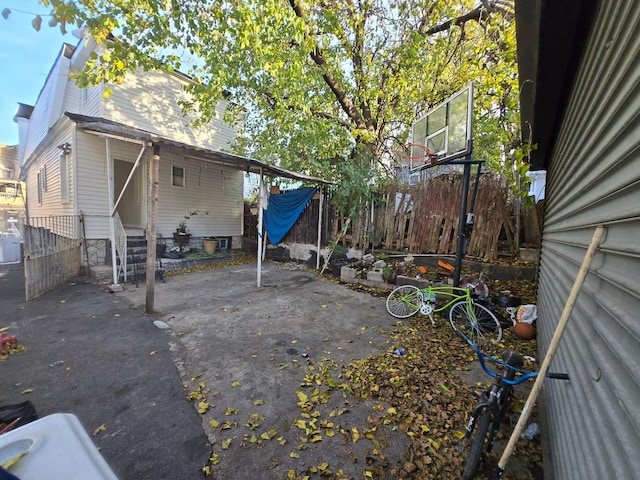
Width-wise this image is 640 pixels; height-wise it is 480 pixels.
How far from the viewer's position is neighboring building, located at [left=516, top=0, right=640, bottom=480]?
0.89 metres

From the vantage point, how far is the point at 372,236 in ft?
25.1

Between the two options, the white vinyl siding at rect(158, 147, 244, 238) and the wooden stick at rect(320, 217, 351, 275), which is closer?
the wooden stick at rect(320, 217, 351, 275)

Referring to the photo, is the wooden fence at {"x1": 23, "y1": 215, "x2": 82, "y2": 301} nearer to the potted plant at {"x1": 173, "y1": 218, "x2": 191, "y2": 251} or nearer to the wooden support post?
the wooden support post

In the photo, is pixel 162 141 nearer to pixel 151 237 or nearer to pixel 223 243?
pixel 151 237

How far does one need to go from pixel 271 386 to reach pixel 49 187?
11.4 metres

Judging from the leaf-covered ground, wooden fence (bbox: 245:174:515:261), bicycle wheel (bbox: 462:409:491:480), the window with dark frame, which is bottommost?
the leaf-covered ground

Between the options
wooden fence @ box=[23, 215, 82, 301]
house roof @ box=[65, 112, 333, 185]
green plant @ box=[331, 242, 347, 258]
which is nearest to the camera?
house roof @ box=[65, 112, 333, 185]

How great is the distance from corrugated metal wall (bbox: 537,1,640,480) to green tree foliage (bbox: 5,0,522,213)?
489 centimetres

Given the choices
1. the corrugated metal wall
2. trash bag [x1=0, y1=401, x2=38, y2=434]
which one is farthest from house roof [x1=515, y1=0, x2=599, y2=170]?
trash bag [x1=0, y1=401, x2=38, y2=434]

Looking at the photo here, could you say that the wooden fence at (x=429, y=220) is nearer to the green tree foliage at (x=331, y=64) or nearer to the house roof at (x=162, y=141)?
the green tree foliage at (x=331, y=64)

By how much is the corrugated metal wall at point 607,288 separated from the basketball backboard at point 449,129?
2213 mm

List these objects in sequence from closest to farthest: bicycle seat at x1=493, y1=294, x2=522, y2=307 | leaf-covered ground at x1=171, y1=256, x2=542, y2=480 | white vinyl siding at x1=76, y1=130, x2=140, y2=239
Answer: leaf-covered ground at x1=171, y1=256, x2=542, y2=480, bicycle seat at x1=493, y1=294, x2=522, y2=307, white vinyl siding at x1=76, y1=130, x2=140, y2=239

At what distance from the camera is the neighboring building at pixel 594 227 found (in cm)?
89

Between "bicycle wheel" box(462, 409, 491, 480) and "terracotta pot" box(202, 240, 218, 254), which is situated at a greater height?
"terracotta pot" box(202, 240, 218, 254)
